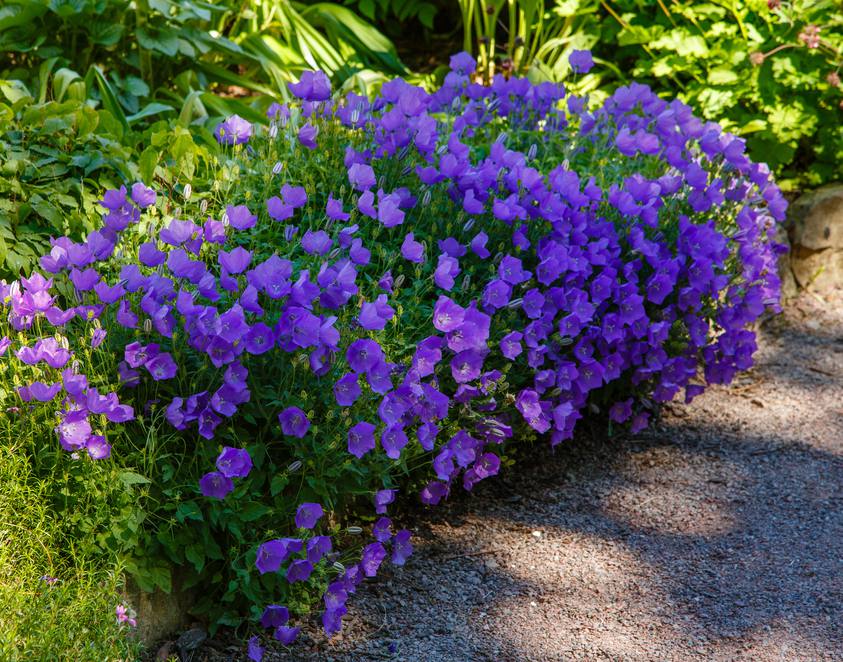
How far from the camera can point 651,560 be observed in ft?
9.04

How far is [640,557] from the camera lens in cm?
277

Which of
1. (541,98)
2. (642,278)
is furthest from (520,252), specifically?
(541,98)

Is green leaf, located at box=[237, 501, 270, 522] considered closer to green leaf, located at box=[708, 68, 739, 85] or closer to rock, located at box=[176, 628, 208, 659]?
rock, located at box=[176, 628, 208, 659]

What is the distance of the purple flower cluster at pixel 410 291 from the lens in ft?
7.22

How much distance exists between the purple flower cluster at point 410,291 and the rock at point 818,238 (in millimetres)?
1010

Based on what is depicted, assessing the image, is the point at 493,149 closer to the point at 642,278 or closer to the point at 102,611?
the point at 642,278

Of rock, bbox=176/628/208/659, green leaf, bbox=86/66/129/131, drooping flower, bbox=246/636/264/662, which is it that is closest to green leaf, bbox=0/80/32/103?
green leaf, bbox=86/66/129/131

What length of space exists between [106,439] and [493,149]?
1491 millimetres

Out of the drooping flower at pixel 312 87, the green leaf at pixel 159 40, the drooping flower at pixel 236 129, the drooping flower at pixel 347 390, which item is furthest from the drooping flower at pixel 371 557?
the green leaf at pixel 159 40

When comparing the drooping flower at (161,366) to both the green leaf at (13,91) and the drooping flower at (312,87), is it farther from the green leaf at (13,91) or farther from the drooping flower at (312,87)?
the green leaf at (13,91)

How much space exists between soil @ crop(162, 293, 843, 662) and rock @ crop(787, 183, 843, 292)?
111 centimetres

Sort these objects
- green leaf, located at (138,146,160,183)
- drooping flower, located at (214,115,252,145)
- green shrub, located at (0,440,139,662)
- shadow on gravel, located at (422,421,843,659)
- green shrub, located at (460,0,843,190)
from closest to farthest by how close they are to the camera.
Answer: green shrub, located at (0,440,139,662) < shadow on gravel, located at (422,421,843,659) < drooping flower, located at (214,115,252,145) < green leaf, located at (138,146,160,183) < green shrub, located at (460,0,843,190)

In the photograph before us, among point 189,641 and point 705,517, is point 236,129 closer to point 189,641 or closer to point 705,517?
point 189,641

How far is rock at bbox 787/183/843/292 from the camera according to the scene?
4.57m
